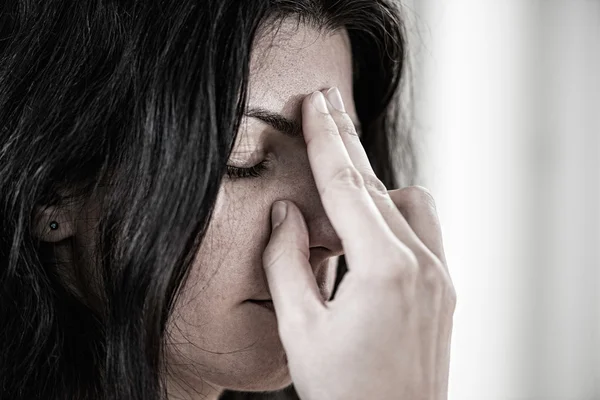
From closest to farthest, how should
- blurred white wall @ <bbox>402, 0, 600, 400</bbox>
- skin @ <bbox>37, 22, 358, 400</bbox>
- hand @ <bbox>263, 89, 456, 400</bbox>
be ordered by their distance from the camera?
1. hand @ <bbox>263, 89, 456, 400</bbox>
2. skin @ <bbox>37, 22, 358, 400</bbox>
3. blurred white wall @ <bbox>402, 0, 600, 400</bbox>

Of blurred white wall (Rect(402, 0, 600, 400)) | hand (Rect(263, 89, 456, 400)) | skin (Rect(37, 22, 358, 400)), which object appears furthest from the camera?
blurred white wall (Rect(402, 0, 600, 400))

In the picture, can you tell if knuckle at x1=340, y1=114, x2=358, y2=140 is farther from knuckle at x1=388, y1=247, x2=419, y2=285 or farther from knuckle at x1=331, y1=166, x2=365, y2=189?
knuckle at x1=388, y1=247, x2=419, y2=285

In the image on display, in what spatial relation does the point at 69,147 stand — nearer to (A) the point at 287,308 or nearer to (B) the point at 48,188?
(B) the point at 48,188

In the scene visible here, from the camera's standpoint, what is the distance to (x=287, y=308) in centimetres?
91

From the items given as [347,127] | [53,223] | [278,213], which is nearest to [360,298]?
[278,213]

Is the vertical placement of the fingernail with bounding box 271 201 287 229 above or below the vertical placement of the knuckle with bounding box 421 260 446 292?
above

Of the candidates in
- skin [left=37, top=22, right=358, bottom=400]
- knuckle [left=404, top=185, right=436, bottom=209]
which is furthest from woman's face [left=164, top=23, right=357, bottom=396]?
knuckle [left=404, top=185, right=436, bottom=209]

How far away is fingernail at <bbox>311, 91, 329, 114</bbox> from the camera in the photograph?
0.99 meters

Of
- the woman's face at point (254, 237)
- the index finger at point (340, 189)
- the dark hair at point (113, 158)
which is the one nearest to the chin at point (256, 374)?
the woman's face at point (254, 237)

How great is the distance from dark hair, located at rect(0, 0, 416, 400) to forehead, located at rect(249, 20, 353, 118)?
1.2 inches

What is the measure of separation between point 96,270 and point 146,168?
0.19 meters

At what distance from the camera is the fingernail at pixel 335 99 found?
104 centimetres

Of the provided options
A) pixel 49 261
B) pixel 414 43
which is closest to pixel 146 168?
pixel 49 261

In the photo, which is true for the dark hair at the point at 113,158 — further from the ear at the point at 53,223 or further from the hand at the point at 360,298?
the hand at the point at 360,298
